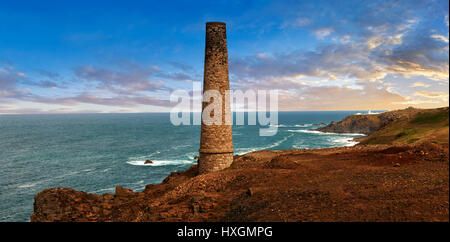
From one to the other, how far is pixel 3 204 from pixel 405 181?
140 feet

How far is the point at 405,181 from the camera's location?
35.9 ft

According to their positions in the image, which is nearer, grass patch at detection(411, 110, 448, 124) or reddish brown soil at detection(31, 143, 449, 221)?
reddish brown soil at detection(31, 143, 449, 221)

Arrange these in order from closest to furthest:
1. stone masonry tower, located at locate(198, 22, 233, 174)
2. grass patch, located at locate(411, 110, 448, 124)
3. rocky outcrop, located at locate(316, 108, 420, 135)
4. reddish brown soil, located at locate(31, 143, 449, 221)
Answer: reddish brown soil, located at locate(31, 143, 449, 221)
stone masonry tower, located at locate(198, 22, 233, 174)
grass patch, located at locate(411, 110, 448, 124)
rocky outcrop, located at locate(316, 108, 420, 135)

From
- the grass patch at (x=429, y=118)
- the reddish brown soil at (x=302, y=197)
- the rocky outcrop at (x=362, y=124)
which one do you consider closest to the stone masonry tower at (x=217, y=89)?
the reddish brown soil at (x=302, y=197)

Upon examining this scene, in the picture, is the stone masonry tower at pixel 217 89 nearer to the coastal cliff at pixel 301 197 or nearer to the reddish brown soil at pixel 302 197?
the coastal cliff at pixel 301 197

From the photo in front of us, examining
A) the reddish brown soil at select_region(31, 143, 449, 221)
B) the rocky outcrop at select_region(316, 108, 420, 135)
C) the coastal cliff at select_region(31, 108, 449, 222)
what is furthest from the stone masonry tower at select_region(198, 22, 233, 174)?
the rocky outcrop at select_region(316, 108, 420, 135)

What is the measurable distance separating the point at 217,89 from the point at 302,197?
11.5m

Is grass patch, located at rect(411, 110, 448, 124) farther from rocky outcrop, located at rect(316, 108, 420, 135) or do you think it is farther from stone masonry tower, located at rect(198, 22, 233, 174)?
rocky outcrop, located at rect(316, 108, 420, 135)

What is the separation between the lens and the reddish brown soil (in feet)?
28.0

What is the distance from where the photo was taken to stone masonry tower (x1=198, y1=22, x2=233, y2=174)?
775 inches

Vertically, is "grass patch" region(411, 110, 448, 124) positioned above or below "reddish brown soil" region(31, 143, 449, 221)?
above

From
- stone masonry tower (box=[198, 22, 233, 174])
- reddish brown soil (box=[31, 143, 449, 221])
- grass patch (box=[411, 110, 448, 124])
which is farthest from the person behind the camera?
grass patch (box=[411, 110, 448, 124])

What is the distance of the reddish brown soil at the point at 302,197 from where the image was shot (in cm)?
855
